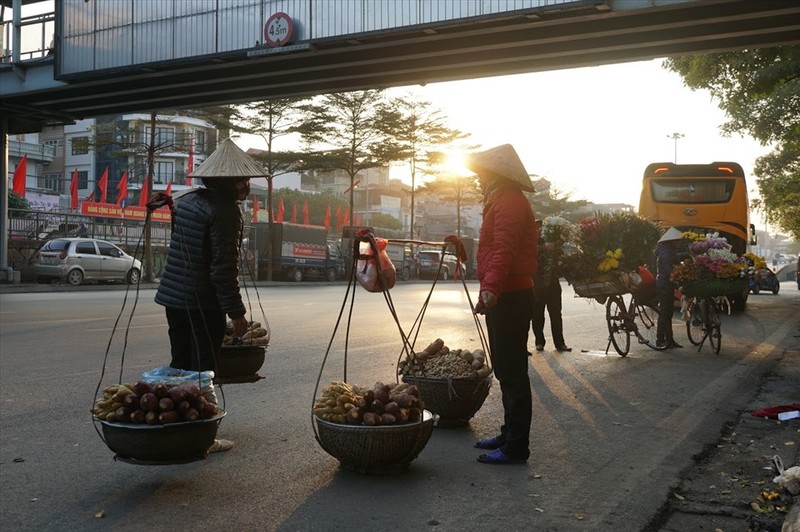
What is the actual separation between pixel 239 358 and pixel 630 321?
7554mm

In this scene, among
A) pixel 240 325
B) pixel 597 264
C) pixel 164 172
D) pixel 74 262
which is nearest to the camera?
pixel 240 325

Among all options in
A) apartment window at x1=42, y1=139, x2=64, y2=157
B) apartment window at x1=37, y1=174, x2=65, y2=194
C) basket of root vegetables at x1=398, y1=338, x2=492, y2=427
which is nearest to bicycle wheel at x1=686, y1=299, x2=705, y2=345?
basket of root vegetables at x1=398, y1=338, x2=492, y2=427

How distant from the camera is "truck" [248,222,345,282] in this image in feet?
130

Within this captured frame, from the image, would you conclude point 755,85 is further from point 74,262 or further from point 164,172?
point 164,172

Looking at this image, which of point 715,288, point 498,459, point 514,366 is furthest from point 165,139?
point 498,459

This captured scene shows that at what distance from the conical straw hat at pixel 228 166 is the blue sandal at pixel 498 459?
242 cm

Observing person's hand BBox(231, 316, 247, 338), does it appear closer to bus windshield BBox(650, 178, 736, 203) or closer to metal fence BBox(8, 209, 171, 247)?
bus windshield BBox(650, 178, 736, 203)

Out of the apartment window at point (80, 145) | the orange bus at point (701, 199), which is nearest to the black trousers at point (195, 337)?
the orange bus at point (701, 199)

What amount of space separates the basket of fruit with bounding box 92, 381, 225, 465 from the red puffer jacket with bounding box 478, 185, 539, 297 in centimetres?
205

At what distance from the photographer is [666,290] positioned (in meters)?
12.6

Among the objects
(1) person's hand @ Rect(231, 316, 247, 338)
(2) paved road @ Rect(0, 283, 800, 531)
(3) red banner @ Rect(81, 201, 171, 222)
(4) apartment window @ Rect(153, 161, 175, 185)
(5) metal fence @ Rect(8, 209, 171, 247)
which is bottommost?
(2) paved road @ Rect(0, 283, 800, 531)

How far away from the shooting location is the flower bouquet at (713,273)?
12.0 meters

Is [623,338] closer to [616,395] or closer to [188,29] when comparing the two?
[616,395]

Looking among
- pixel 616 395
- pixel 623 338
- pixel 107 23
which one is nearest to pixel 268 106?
pixel 107 23
